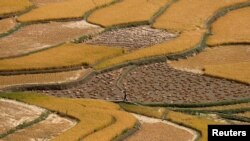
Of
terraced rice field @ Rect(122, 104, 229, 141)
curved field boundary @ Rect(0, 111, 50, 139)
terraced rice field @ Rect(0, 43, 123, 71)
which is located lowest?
terraced rice field @ Rect(122, 104, 229, 141)

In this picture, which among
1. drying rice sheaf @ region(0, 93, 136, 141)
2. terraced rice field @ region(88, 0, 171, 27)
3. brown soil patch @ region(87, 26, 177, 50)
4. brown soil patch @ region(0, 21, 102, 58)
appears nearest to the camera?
drying rice sheaf @ region(0, 93, 136, 141)

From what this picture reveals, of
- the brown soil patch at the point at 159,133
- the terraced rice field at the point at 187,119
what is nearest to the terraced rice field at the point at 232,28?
the terraced rice field at the point at 187,119

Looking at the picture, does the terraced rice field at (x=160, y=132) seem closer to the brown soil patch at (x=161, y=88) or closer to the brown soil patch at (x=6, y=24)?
the brown soil patch at (x=161, y=88)

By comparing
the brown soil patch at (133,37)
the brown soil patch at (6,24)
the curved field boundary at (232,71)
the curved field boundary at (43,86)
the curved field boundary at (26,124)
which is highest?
the brown soil patch at (6,24)

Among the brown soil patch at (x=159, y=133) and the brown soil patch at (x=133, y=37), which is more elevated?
the brown soil patch at (x=133, y=37)

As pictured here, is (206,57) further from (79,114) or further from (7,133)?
(7,133)

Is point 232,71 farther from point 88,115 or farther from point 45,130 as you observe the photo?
point 45,130

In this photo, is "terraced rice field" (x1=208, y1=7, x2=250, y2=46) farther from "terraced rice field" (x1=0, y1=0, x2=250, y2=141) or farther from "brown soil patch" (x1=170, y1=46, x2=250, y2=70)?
"brown soil patch" (x1=170, y1=46, x2=250, y2=70)

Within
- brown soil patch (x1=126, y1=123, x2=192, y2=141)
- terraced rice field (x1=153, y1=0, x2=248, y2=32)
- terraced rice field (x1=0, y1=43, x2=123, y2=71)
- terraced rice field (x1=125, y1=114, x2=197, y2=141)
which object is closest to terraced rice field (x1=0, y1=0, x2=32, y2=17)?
terraced rice field (x1=0, y1=43, x2=123, y2=71)
